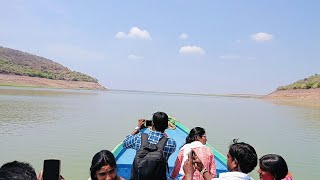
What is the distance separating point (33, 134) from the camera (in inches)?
385

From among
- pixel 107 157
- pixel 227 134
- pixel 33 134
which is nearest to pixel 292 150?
pixel 227 134

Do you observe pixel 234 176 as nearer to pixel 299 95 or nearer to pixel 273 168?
pixel 273 168

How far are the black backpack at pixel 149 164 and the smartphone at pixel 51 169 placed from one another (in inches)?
49.8

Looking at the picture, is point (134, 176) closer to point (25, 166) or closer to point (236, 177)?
point (236, 177)

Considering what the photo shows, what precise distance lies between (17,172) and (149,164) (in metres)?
1.54

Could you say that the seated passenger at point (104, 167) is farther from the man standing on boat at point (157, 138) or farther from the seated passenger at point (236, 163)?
the man standing on boat at point (157, 138)

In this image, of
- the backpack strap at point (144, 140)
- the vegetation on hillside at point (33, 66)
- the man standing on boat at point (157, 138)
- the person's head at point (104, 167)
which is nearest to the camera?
the person's head at point (104, 167)

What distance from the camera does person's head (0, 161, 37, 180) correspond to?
1.26 meters

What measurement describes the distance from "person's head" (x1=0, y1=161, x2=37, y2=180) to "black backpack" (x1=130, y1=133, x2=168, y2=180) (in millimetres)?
1481

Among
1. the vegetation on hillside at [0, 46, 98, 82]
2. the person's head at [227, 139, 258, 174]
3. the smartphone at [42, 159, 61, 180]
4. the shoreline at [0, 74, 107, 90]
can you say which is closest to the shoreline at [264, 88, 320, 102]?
the shoreline at [0, 74, 107, 90]

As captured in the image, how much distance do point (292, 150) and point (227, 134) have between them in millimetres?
2628

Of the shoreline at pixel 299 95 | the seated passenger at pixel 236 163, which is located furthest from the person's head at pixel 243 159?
the shoreline at pixel 299 95

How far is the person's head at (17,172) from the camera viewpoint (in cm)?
126

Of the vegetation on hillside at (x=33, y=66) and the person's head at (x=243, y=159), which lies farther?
the vegetation on hillside at (x=33, y=66)
